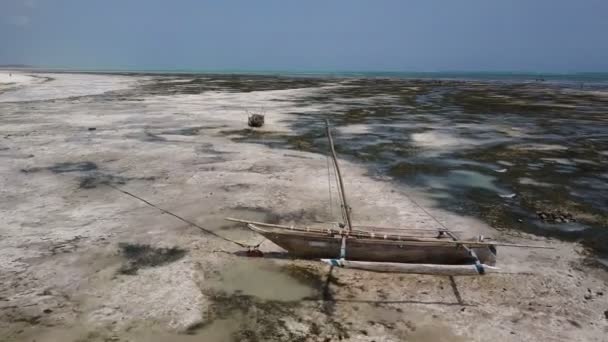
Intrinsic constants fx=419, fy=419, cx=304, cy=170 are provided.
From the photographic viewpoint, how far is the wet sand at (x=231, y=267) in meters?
7.18

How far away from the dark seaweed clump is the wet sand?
1.7 inches

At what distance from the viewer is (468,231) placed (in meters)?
11.3

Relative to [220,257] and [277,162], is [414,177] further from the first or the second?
[220,257]

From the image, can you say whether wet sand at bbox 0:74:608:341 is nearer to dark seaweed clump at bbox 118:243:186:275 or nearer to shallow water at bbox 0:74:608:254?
dark seaweed clump at bbox 118:243:186:275

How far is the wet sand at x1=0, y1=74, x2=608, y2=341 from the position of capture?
718 centimetres

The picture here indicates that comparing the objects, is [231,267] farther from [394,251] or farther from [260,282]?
[394,251]

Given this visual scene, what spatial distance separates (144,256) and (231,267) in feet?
6.88

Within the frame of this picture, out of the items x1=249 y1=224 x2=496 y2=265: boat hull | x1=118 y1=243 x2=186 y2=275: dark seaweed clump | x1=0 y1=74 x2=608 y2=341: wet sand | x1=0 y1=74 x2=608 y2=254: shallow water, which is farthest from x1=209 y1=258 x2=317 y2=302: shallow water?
x1=0 y1=74 x2=608 y2=254: shallow water

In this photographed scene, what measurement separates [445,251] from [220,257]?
4929 mm

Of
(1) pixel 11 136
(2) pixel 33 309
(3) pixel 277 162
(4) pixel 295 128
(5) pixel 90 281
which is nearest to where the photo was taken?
(2) pixel 33 309

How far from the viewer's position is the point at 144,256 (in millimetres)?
9562

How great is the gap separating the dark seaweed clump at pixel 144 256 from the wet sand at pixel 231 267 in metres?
0.04

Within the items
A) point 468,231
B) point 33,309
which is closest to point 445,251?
point 468,231

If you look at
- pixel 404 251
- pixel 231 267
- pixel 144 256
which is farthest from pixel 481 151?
pixel 144 256
